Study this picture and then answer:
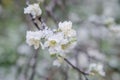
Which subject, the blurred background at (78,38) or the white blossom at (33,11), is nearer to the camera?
the white blossom at (33,11)

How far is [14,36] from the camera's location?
10.2ft

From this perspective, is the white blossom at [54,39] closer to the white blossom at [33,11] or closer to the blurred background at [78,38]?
the white blossom at [33,11]

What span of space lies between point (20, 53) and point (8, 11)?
2.10 feet

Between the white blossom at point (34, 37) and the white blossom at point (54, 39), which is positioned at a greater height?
the white blossom at point (34, 37)

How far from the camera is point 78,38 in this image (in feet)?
9.91

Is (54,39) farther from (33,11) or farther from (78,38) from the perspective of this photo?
(78,38)

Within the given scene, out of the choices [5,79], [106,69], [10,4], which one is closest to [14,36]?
[10,4]

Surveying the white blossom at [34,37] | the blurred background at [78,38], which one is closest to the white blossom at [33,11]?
the white blossom at [34,37]

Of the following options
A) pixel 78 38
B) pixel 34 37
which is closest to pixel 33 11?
pixel 34 37

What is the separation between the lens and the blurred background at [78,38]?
2.67 metres

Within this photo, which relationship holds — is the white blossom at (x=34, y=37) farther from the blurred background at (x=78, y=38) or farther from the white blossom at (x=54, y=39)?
the blurred background at (x=78, y=38)

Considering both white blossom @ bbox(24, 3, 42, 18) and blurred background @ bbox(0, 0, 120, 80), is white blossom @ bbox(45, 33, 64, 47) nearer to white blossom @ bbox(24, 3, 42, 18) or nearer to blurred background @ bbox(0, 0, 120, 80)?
white blossom @ bbox(24, 3, 42, 18)

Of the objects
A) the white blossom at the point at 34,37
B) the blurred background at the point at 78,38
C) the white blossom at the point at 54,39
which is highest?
the blurred background at the point at 78,38

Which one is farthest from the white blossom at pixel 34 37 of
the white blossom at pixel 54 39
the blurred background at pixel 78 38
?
the blurred background at pixel 78 38
